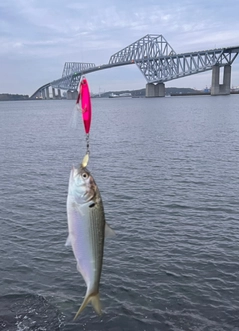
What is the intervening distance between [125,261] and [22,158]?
23171mm

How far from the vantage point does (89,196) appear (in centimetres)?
427

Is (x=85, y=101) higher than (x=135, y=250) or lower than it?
higher

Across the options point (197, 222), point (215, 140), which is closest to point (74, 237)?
point (197, 222)

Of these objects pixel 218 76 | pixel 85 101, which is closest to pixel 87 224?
pixel 85 101

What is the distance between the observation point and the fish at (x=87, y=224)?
4.20 m

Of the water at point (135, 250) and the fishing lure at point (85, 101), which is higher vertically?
the fishing lure at point (85, 101)

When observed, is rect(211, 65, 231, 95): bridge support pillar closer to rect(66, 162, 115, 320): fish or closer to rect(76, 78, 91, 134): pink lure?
rect(76, 78, 91, 134): pink lure

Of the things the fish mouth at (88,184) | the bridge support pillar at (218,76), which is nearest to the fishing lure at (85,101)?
the fish mouth at (88,184)

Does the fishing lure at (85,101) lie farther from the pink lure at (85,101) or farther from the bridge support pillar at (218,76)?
the bridge support pillar at (218,76)

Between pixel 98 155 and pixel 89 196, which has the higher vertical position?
pixel 89 196

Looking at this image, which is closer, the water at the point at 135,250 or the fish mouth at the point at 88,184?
the fish mouth at the point at 88,184

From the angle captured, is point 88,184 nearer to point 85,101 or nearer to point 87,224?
point 87,224

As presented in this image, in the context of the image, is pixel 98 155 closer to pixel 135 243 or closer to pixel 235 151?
pixel 235 151

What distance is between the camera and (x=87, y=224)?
4.46 m
